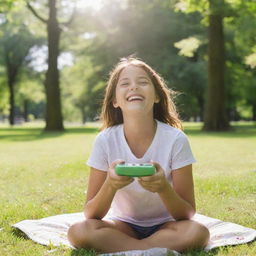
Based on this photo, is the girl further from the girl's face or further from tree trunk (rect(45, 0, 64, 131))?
tree trunk (rect(45, 0, 64, 131))

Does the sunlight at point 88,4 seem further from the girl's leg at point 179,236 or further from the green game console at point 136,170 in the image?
the green game console at point 136,170

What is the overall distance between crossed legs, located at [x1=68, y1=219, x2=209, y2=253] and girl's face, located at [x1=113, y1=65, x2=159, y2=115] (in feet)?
3.13

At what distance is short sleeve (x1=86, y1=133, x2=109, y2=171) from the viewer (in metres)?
3.98

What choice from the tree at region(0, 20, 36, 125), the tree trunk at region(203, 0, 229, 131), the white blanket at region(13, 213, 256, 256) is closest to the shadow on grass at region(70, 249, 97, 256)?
the white blanket at region(13, 213, 256, 256)

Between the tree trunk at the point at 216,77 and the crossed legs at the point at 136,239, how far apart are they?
18973mm

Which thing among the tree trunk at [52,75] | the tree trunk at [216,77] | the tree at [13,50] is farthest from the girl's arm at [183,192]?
the tree at [13,50]

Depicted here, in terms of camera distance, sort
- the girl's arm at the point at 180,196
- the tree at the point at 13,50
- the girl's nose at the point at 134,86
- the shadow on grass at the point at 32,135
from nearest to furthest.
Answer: the girl's arm at the point at 180,196 < the girl's nose at the point at 134,86 < the shadow on grass at the point at 32,135 < the tree at the point at 13,50

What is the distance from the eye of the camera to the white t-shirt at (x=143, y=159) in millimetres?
3900

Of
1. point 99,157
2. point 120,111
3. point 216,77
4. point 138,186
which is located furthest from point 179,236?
point 216,77

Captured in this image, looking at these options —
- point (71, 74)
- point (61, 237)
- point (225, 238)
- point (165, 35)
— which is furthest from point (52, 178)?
point (71, 74)

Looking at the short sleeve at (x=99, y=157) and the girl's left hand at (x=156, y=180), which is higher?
the short sleeve at (x=99, y=157)

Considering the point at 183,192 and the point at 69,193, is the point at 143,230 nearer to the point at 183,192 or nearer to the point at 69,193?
the point at 183,192

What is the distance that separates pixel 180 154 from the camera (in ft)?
12.7

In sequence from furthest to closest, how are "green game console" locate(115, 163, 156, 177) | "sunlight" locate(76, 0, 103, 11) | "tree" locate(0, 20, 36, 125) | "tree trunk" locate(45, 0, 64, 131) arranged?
"tree" locate(0, 20, 36, 125) → "sunlight" locate(76, 0, 103, 11) → "tree trunk" locate(45, 0, 64, 131) → "green game console" locate(115, 163, 156, 177)
